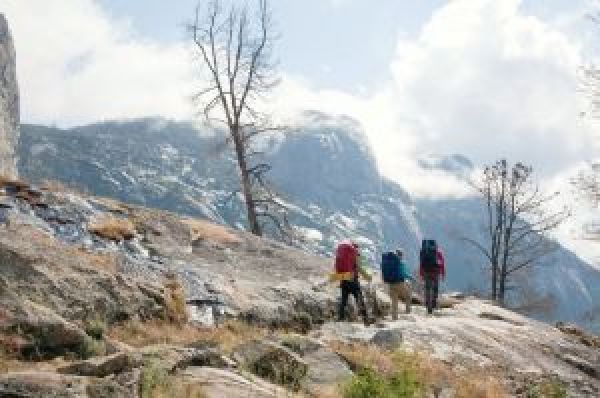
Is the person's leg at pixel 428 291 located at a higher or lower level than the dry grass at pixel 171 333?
higher

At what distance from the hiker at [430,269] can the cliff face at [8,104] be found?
34.0m

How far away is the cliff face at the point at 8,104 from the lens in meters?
64.9

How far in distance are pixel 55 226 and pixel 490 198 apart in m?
30.1

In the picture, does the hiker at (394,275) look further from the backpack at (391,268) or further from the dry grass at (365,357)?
the dry grass at (365,357)

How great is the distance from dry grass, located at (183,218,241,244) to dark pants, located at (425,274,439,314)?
20.3 feet

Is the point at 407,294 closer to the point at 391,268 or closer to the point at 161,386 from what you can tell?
the point at 391,268

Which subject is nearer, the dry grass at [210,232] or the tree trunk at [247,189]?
the dry grass at [210,232]

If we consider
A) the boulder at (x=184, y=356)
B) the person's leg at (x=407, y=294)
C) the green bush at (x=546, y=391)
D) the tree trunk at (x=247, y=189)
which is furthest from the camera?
the tree trunk at (x=247, y=189)

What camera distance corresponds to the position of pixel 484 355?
71.2 ft

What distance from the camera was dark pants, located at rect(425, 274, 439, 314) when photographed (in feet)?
89.7

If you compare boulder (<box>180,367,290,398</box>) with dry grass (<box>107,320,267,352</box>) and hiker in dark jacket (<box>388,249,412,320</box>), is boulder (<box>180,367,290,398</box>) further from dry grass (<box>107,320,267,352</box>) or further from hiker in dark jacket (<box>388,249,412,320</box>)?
hiker in dark jacket (<box>388,249,412,320</box>)

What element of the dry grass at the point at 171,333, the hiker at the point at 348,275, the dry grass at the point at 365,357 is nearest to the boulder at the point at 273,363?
the dry grass at the point at 365,357

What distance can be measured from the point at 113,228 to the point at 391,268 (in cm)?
820

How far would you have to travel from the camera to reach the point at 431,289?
27.5 metres
